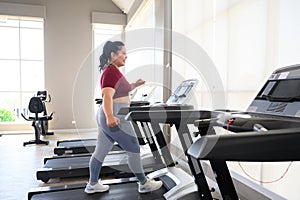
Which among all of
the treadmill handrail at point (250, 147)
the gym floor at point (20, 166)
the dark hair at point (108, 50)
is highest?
the dark hair at point (108, 50)

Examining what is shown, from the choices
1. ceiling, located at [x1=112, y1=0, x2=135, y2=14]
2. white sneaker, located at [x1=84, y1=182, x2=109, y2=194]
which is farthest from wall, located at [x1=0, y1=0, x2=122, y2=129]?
white sneaker, located at [x1=84, y1=182, x2=109, y2=194]

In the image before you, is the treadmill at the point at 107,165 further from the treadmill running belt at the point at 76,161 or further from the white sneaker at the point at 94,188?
the white sneaker at the point at 94,188

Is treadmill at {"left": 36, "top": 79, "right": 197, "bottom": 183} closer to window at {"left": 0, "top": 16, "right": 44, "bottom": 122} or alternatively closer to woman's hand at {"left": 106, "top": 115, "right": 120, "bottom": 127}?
woman's hand at {"left": 106, "top": 115, "right": 120, "bottom": 127}

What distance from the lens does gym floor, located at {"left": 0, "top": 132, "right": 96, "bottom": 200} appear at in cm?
264

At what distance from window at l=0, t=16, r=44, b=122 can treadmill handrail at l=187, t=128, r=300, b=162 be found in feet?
22.0

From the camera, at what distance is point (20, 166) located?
3457mm

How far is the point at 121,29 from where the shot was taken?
23.4 ft

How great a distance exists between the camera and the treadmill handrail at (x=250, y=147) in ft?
2.23

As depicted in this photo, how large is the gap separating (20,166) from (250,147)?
355cm

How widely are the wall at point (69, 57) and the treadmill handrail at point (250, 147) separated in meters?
6.25

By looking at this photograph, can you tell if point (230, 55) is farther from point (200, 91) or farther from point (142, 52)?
point (142, 52)

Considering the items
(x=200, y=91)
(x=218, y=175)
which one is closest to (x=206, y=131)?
(x=218, y=175)

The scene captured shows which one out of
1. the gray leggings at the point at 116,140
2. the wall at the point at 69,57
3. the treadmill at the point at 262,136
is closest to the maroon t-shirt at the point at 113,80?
the gray leggings at the point at 116,140

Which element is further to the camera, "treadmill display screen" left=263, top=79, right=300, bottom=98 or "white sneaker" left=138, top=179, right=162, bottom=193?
"white sneaker" left=138, top=179, right=162, bottom=193
